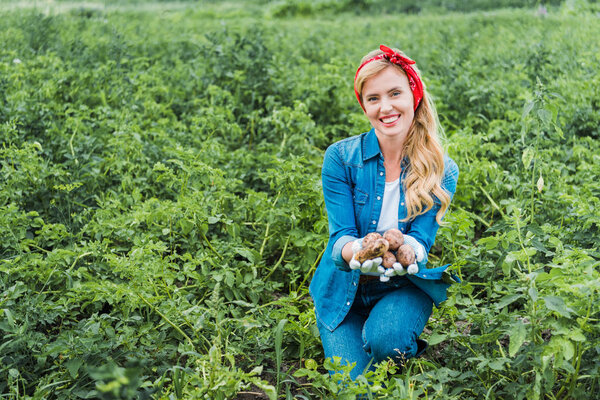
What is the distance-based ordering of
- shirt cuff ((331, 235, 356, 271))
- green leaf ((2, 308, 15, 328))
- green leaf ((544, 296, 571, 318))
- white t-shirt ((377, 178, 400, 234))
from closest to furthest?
green leaf ((544, 296, 571, 318)) < green leaf ((2, 308, 15, 328)) < shirt cuff ((331, 235, 356, 271)) < white t-shirt ((377, 178, 400, 234))

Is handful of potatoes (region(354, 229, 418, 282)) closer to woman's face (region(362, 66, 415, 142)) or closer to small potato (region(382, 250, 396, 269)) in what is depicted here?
small potato (region(382, 250, 396, 269))

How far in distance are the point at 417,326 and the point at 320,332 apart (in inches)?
16.3

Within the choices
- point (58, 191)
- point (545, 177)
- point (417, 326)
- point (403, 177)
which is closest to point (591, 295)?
point (417, 326)

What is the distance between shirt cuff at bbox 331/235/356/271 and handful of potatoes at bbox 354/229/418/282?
150 millimetres

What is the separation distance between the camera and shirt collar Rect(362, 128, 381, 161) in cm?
281

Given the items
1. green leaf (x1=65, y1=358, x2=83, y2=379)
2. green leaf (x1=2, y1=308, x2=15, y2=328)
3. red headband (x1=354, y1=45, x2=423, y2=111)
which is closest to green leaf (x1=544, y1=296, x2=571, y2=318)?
red headband (x1=354, y1=45, x2=423, y2=111)

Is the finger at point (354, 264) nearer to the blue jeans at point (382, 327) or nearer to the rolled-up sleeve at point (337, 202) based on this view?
the rolled-up sleeve at point (337, 202)

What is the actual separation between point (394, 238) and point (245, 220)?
1484 millimetres

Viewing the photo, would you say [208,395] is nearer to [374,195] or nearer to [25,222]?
[374,195]

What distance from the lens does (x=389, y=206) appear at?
2783 mm

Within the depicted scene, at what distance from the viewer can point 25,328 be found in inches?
101

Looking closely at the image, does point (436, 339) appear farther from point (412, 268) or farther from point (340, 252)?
point (340, 252)

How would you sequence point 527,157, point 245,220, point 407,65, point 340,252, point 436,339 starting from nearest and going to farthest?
point 436,339 < point 340,252 < point 407,65 < point 527,157 < point 245,220

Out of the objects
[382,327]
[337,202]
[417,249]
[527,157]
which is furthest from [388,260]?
[527,157]
